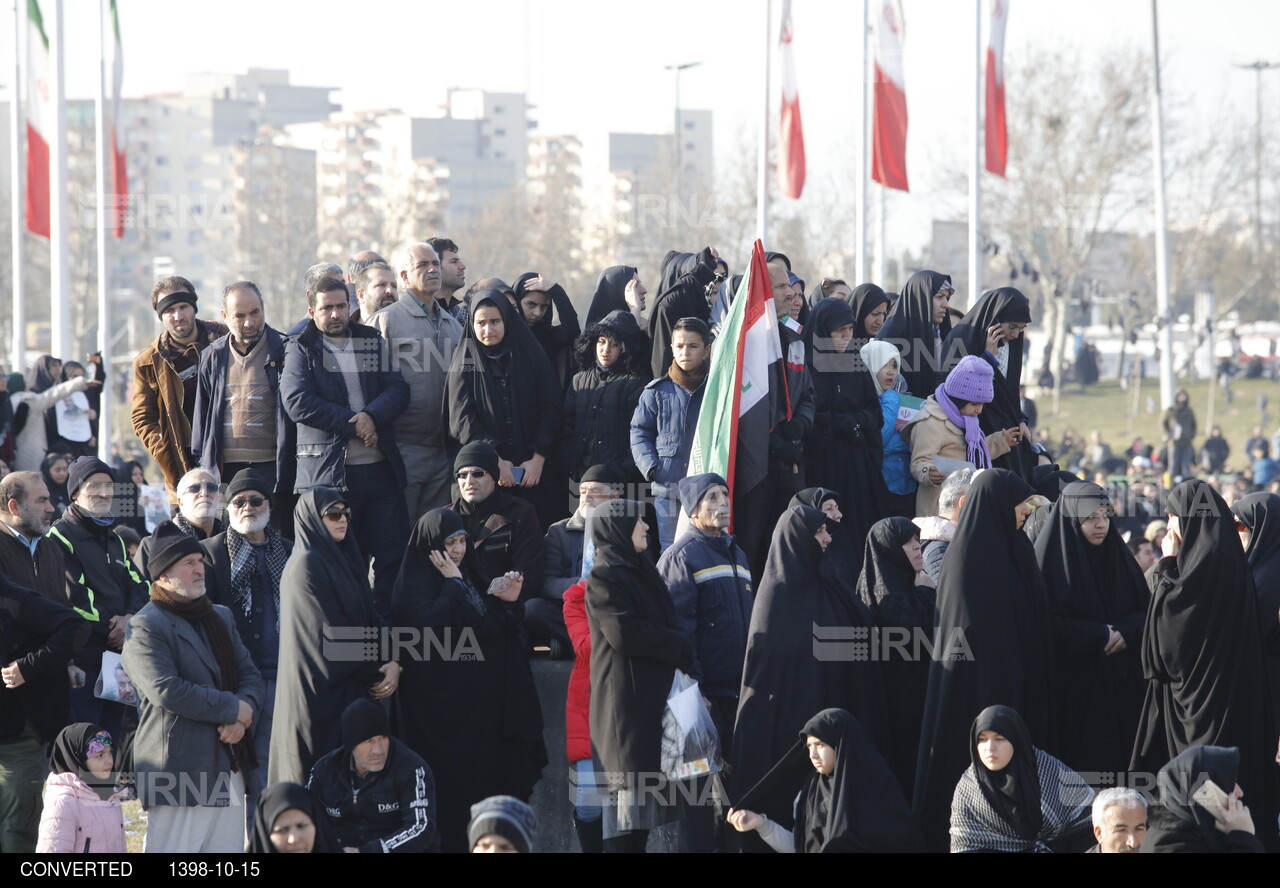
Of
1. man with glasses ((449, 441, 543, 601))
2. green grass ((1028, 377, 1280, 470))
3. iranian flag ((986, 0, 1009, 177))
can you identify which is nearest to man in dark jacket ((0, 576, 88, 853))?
man with glasses ((449, 441, 543, 601))

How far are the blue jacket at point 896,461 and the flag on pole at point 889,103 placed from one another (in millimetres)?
9062

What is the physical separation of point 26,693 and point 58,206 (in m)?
11.6

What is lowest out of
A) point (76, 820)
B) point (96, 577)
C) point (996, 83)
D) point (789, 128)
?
point (76, 820)

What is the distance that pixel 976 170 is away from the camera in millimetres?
18094

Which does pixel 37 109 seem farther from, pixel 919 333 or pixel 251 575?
pixel 251 575

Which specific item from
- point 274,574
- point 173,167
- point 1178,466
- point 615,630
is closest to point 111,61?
point 274,574

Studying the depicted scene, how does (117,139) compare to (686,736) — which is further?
(117,139)

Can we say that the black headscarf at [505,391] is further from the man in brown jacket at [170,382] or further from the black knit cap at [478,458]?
the man in brown jacket at [170,382]

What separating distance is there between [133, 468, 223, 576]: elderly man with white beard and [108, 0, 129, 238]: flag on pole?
1259 cm

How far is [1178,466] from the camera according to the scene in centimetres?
2584

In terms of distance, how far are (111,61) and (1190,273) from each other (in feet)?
144

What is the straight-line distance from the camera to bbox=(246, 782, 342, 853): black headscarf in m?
5.45

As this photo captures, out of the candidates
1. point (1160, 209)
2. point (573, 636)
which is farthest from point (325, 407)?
point (1160, 209)

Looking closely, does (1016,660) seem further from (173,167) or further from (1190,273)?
(173,167)
